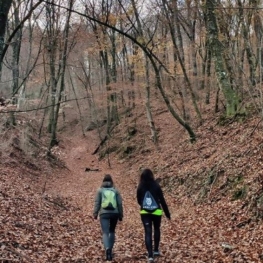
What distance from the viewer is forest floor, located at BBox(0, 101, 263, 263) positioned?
25.9 ft

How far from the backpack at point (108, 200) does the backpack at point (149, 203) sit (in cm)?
72

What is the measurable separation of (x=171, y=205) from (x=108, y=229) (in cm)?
623

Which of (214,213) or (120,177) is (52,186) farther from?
(214,213)

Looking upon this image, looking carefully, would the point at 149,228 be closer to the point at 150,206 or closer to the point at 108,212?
the point at 150,206

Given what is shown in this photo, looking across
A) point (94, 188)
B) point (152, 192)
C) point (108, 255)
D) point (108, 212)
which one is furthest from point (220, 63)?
point (108, 255)

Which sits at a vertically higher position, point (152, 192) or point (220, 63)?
point (220, 63)

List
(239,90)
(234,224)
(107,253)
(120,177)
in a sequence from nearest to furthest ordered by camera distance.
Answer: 1. (107,253)
2. (234,224)
3. (239,90)
4. (120,177)

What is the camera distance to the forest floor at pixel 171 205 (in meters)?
7.89

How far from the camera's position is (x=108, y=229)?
7.80 metres

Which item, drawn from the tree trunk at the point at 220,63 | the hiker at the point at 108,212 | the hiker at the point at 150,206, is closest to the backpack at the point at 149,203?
the hiker at the point at 150,206

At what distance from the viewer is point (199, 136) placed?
776 inches

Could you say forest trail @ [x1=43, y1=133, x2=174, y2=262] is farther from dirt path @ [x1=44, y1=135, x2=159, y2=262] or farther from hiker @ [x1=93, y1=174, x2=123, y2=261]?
hiker @ [x1=93, y1=174, x2=123, y2=261]

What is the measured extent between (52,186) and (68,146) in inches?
668

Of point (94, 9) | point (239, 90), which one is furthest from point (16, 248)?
point (94, 9)
